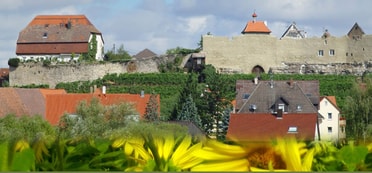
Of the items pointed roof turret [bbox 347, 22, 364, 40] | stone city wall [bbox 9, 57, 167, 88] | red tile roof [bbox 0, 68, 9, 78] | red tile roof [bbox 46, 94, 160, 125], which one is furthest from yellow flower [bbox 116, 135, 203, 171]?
red tile roof [bbox 0, 68, 9, 78]

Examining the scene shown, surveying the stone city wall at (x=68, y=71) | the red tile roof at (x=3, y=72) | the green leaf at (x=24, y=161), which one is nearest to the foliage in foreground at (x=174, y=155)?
the green leaf at (x=24, y=161)

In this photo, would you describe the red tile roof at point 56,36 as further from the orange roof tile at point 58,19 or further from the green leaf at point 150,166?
the green leaf at point 150,166

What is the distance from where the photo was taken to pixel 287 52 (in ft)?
133

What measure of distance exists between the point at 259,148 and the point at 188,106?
28921 mm

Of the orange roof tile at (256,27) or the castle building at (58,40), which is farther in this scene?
the orange roof tile at (256,27)

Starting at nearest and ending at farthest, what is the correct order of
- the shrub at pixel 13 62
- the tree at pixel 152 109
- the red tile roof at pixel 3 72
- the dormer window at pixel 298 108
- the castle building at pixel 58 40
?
the tree at pixel 152 109 < the dormer window at pixel 298 108 < the shrub at pixel 13 62 < the castle building at pixel 58 40 < the red tile roof at pixel 3 72

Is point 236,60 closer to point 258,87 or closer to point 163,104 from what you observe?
point 163,104

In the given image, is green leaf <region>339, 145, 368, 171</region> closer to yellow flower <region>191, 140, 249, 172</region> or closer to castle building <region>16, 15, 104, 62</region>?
yellow flower <region>191, 140, 249, 172</region>

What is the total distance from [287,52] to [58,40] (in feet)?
37.7

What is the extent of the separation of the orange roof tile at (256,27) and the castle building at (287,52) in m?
2.96

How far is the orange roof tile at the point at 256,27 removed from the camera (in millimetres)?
44094

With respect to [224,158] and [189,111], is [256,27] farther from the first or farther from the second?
[224,158]

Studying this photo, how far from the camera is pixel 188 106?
3036 centimetres

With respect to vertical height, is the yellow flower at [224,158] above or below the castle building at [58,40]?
below
